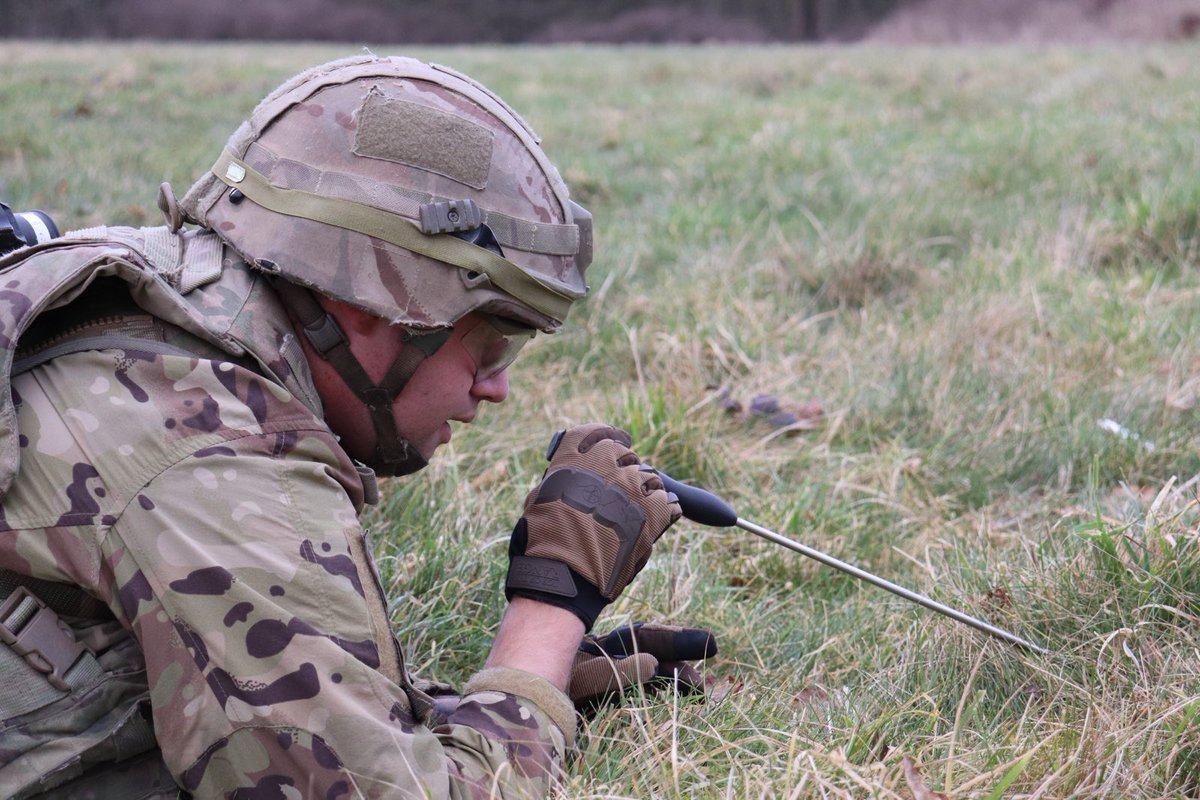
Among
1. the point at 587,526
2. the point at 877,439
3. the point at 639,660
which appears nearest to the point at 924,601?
the point at 639,660

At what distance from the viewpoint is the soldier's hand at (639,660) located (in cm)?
245

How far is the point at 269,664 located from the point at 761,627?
1.62 metres

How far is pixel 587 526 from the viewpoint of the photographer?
7.26ft

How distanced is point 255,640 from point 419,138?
972 mm

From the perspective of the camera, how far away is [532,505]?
7.48 feet

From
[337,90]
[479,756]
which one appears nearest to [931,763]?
[479,756]

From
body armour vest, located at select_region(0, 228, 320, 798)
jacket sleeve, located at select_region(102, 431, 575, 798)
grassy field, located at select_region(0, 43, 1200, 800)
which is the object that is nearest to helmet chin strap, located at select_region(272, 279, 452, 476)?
body armour vest, located at select_region(0, 228, 320, 798)

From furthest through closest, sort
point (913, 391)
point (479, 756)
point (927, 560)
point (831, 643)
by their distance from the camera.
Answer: point (913, 391), point (927, 560), point (831, 643), point (479, 756)

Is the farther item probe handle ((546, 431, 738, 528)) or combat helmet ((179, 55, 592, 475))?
probe handle ((546, 431, 738, 528))

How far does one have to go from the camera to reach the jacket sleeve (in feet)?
5.53

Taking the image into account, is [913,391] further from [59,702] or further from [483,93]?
[59,702]

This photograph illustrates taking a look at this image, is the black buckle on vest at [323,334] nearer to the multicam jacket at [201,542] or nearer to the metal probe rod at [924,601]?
the multicam jacket at [201,542]

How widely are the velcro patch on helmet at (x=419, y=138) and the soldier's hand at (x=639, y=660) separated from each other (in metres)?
1.02

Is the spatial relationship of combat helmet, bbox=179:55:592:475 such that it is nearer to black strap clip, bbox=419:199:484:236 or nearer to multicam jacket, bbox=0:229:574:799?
black strap clip, bbox=419:199:484:236
